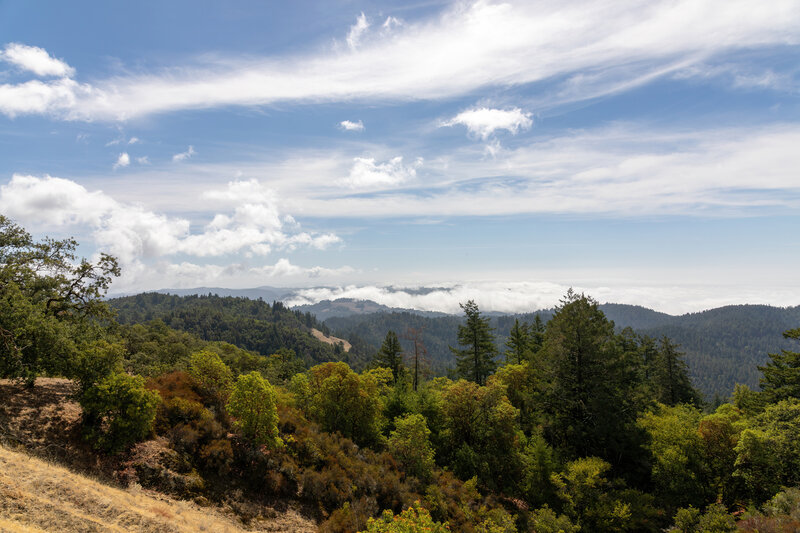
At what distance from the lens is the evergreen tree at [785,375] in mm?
34844

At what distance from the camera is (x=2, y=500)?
11523mm

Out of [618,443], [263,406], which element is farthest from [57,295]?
[618,443]

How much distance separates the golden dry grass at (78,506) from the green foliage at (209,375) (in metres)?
8.25

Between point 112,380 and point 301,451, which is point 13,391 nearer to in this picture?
point 112,380

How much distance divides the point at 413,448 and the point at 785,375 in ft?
128

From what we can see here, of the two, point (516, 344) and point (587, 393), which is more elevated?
point (516, 344)

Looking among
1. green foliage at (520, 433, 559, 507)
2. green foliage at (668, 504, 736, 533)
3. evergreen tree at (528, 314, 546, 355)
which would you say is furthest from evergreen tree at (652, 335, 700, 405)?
green foliage at (520, 433, 559, 507)

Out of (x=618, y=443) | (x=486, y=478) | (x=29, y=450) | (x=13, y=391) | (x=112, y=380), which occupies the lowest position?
(x=486, y=478)

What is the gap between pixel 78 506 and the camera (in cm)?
1312

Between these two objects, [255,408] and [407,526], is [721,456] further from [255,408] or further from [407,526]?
[255,408]

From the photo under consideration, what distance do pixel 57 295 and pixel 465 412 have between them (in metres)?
30.6

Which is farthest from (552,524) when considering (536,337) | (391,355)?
(536,337)


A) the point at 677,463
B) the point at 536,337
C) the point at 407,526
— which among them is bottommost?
the point at 677,463

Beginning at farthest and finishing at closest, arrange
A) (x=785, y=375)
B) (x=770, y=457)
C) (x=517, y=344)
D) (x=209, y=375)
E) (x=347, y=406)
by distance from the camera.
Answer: (x=517, y=344), (x=785, y=375), (x=347, y=406), (x=209, y=375), (x=770, y=457)
